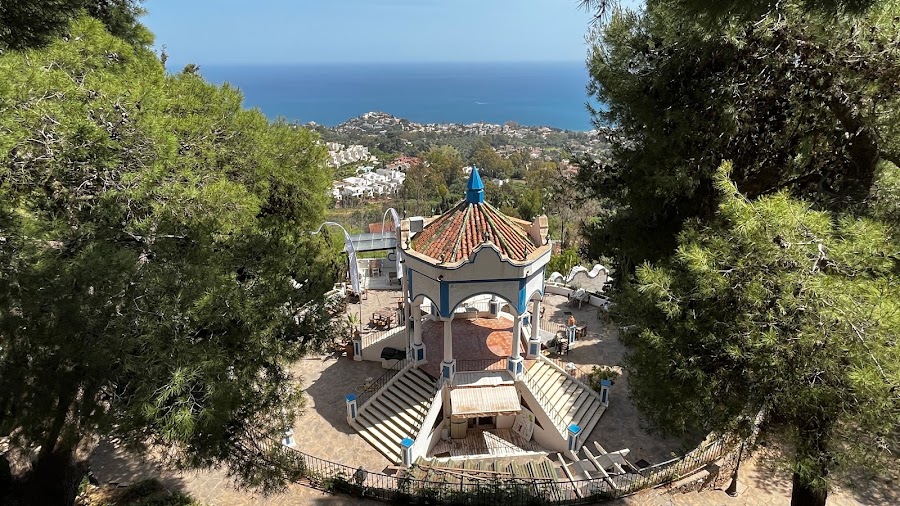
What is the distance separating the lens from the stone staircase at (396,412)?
12180 millimetres

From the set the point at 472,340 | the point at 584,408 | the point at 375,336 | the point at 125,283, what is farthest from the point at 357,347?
the point at 125,283

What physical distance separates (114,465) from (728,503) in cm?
1328

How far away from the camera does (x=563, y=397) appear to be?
13484mm

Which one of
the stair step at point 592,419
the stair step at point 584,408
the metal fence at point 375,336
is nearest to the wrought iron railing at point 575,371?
the stair step at point 584,408

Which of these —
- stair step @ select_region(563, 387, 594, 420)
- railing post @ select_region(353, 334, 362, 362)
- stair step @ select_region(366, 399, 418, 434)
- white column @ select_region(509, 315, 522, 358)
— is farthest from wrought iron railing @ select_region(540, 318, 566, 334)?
stair step @ select_region(366, 399, 418, 434)

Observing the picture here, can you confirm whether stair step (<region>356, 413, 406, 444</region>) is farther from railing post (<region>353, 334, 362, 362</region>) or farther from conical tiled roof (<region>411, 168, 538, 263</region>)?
conical tiled roof (<region>411, 168, 538, 263</region>)

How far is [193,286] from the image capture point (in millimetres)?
6449

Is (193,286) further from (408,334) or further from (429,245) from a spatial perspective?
(408,334)

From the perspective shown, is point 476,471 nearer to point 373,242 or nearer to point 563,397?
point 563,397

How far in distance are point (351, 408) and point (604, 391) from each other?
7155 millimetres

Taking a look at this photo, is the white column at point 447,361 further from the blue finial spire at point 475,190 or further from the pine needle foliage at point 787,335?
the pine needle foliage at point 787,335

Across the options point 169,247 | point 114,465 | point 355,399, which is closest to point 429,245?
point 355,399

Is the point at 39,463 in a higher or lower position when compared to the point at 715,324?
lower

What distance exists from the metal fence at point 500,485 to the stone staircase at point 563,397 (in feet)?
8.64
